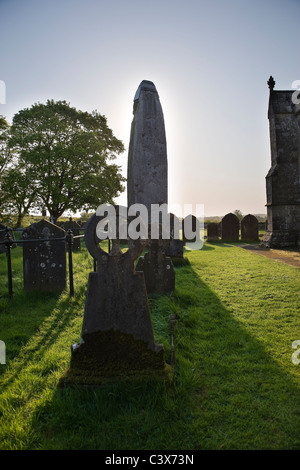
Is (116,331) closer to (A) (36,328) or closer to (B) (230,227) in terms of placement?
(A) (36,328)

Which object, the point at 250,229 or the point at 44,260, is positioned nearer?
the point at 44,260

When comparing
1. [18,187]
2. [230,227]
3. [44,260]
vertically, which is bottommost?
[44,260]

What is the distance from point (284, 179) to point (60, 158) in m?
14.6

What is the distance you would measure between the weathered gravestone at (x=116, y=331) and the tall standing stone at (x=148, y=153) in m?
3.08

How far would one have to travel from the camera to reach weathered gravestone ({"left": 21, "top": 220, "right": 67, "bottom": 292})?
4.89 meters

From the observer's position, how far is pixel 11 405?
1.91m

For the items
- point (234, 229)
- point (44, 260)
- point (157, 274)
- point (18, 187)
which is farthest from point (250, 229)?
point (18, 187)

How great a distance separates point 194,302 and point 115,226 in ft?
8.87

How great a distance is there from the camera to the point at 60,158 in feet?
57.5

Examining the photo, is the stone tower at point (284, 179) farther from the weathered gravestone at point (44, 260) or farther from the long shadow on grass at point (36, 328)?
the long shadow on grass at point (36, 328)

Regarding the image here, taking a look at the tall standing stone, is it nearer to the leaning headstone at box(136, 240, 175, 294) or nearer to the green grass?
the leaning headstone at box(136, 240, 175, 294)

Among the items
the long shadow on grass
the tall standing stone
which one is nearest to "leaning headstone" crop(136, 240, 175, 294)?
the tall standing stone

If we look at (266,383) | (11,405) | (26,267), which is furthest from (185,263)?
(11,405)

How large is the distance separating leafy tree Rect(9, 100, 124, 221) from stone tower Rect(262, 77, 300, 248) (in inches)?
473
